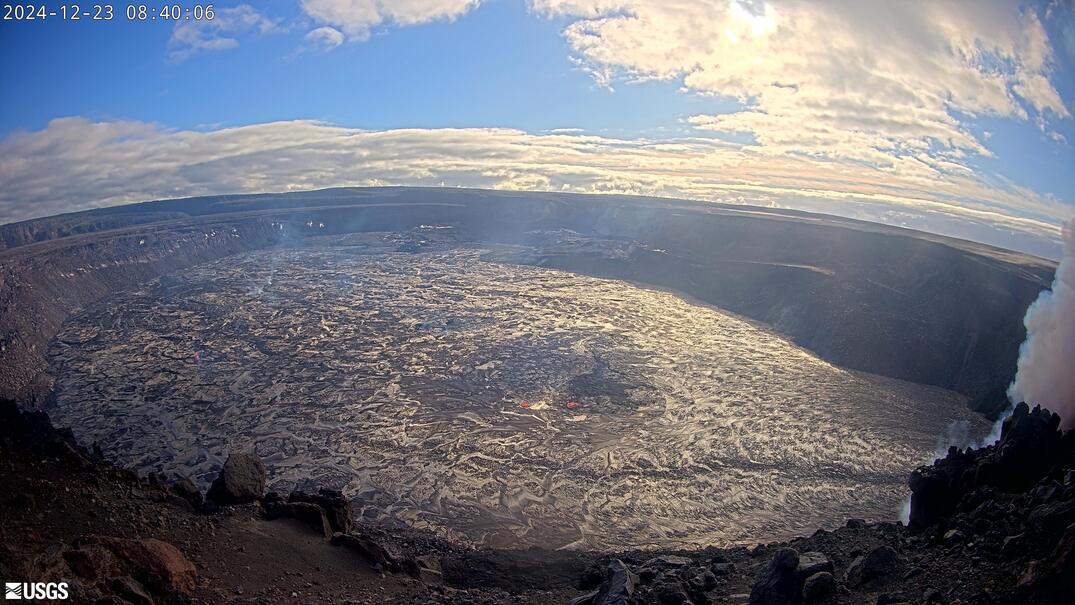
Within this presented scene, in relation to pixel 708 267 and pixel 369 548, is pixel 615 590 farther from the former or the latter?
pixel 708 267

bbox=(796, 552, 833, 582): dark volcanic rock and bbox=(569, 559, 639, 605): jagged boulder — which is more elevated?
bbox=(796, 552, 833, 582): dark volcanic rock

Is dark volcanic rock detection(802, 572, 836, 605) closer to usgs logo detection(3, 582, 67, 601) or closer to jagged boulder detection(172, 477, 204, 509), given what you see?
usgs logo detection(3, 582, 67, 601)

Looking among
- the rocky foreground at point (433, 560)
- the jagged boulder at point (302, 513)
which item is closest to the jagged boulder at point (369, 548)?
the rocky foreground at point (433, 560)

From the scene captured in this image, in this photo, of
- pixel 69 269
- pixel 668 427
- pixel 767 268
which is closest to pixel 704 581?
pixel 668 427

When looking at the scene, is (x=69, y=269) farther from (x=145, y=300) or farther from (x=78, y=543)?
(x=78, y=543)

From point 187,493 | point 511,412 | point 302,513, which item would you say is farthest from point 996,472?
point 511,412

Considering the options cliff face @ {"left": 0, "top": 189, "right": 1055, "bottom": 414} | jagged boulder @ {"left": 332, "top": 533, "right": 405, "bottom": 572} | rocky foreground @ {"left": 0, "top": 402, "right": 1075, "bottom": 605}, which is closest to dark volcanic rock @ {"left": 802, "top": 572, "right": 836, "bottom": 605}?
rocky foreground @ {"left": 0, "top": 402, "right": 1075, "bottom": 605}
